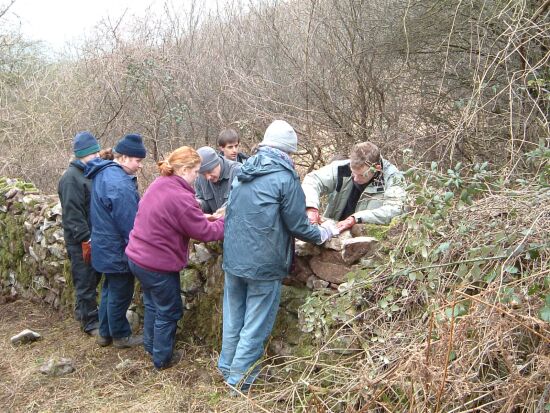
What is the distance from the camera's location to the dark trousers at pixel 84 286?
5301 millimetres

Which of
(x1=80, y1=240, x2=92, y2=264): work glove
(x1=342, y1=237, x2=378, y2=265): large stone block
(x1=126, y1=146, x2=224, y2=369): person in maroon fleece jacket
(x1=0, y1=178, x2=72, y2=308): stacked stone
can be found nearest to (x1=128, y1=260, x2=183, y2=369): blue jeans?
(x1=126, y1=146, x2=224, y2=369): person in maroon fleece jacket

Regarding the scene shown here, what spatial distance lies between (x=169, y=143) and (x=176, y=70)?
1280mm

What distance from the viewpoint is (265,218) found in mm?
3754

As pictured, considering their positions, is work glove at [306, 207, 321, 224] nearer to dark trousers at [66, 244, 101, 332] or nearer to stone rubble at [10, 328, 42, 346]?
dark trousers at [66, 244, 101, 332]

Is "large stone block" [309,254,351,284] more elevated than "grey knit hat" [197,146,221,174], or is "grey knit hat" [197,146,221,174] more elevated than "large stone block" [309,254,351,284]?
"grey knit hat" [197,146,221,174]

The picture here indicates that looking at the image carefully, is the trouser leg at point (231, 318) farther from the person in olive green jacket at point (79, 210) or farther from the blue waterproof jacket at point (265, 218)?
the person in olive green jacket at point (79, 210)

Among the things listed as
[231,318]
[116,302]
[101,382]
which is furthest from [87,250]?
[231,318]

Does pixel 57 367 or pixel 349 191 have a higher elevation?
pixel 349 191

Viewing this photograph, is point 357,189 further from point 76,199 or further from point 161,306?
point 76,199

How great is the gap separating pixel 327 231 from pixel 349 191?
761 mm

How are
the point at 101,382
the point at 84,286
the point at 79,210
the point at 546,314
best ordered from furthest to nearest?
the point at 84,286
the point at 79,210
the point at 101,382
the point at 546,314

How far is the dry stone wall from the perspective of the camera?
406cm

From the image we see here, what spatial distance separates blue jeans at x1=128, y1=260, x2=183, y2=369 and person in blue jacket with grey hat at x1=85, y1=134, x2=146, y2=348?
0.42m

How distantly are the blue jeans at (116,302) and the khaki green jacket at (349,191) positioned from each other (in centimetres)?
183
